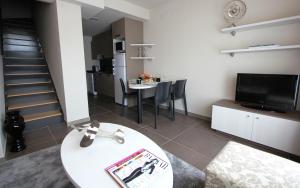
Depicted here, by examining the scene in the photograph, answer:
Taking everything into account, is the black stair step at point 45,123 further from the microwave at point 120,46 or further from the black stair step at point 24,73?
the microwave at point 120,46

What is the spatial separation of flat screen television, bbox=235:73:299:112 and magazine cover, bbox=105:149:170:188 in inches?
81.7

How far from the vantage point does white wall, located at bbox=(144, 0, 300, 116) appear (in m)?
2.28

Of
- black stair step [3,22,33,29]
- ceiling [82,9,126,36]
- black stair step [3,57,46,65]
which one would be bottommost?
black stair step [3,57,46,65]

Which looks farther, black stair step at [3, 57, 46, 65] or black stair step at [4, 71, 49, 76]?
black stair step at [3, 57, 46, 65]

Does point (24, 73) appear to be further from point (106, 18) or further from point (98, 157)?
point (98, 157)

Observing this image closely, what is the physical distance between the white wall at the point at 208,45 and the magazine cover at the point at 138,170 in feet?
7.73

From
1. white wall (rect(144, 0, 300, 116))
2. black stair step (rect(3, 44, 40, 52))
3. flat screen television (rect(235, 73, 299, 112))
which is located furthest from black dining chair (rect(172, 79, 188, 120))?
black stair step (rect(3, 44, 40, 52))

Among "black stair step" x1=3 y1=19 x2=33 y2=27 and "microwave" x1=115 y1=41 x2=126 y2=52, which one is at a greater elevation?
"black stair step" x1=3 y1=19 x2=33 y2=27

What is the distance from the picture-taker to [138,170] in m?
1.08

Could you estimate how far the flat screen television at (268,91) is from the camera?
2.09m

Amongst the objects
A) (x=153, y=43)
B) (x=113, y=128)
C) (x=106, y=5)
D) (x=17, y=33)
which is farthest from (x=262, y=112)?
(x=17, y=33)

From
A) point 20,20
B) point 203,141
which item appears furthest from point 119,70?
point 20,20

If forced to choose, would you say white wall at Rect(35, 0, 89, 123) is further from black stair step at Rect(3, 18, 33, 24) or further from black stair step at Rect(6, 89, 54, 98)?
black stair step at Rect(3, 18, 33, 24)

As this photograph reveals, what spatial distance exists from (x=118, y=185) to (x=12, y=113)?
2253 mm
